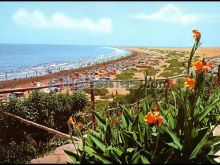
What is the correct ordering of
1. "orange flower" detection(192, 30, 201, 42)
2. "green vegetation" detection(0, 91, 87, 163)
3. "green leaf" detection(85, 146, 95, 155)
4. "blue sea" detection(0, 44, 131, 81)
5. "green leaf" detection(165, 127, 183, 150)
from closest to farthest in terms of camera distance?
1. "orange flower" detection(192, 30, 201, 42)
2. "green leaf" detection(165, 127, 183, 150)
3. "green leaf" detection(85, 146, 95, 155)
4. "green vegetation" detection(0, 91, 87, 163)
5. "blue sea" detection(0, 44, 131, 81)

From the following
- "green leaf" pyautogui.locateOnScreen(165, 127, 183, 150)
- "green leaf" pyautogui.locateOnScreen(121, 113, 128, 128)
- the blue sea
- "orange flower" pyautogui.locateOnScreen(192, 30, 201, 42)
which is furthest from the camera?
the blue sea

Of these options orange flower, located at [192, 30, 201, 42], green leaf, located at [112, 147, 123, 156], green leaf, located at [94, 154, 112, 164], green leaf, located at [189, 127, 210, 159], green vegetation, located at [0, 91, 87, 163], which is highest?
orange flower, located at [192, 30, 201, 42]

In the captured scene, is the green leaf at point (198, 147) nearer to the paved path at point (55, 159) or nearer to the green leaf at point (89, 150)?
the green leaf at point (89, 150)

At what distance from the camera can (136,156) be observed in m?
3.11

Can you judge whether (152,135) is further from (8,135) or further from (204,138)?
(8,135)

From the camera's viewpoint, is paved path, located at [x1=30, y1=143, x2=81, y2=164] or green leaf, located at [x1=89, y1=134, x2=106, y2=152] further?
green leaf, located at [x1=89, y1=134, x2=106, y2=152]

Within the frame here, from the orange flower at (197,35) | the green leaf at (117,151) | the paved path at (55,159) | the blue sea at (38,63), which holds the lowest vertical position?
the blue sea at (38,63)

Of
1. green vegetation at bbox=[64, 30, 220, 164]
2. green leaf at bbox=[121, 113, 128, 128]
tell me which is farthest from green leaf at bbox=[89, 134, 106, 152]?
green leaf at bbox=[121, 113, 128, 128]

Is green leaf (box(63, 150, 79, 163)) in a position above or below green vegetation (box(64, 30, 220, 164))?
below

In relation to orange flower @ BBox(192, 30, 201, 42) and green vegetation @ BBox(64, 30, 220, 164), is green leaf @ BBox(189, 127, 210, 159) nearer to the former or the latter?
green vegetation @ BBox(64, 30, 220, 164)

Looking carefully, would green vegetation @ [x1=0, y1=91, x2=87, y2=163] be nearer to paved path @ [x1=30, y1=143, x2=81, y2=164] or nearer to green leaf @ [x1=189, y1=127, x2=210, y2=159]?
paved path @ [x1=30, y1=143, x2=81, y2=164]

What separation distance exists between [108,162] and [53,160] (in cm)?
58

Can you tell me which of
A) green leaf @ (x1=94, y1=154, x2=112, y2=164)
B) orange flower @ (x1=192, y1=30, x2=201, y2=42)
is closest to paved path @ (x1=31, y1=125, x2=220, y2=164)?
green leaf @ (x1=94, y1=154, x2=112, y2=164)

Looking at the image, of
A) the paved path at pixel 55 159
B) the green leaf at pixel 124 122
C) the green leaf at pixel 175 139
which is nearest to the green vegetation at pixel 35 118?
the paved path at pixel 55 159
